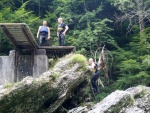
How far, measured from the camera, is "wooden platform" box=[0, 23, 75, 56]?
12641mm

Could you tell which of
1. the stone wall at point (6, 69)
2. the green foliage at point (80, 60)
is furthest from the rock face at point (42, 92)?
the stone wall at point (6, 69)

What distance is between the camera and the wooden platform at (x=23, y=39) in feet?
41.5

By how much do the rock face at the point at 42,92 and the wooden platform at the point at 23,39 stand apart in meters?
1.79

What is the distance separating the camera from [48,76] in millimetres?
11672

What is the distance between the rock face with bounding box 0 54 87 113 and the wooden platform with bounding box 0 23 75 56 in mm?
1794

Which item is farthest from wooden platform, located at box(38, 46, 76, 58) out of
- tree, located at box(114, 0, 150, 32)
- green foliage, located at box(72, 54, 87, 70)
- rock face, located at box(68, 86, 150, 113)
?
tree, located at box(114, 0, 150, 32)

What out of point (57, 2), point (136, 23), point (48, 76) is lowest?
point (48, 76)

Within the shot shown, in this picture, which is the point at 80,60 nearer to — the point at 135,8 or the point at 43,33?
the point at 43,33

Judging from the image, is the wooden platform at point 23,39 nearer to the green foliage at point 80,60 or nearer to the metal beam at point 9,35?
the metal beam at point 9,35

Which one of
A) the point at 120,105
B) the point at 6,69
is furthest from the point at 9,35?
the point at 120,105

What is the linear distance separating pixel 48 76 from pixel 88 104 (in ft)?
6.79

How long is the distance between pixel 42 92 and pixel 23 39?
3.28 m

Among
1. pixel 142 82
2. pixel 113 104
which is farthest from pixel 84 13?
pixel 113 104

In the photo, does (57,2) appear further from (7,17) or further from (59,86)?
(59,86)
